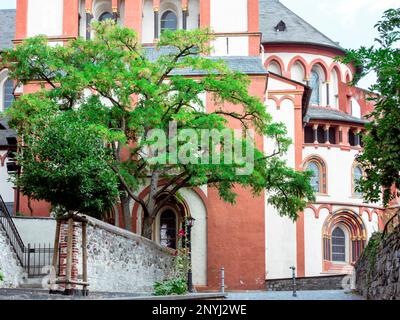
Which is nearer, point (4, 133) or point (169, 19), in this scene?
point (169, 19)

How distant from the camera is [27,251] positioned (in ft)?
98.5

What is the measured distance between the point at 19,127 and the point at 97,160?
416 cm

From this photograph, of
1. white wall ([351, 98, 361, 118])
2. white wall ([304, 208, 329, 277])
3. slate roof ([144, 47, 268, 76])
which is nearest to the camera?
slate roof ([144, 47, 268, 76])

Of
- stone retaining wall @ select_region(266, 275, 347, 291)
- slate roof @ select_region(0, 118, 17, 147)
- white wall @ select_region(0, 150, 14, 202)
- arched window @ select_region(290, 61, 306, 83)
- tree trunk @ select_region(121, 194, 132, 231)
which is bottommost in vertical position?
stone retaining wall @ select_region(266, 275, 347, 291)

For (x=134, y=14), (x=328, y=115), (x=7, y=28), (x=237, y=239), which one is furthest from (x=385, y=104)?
(x=7, y=28)

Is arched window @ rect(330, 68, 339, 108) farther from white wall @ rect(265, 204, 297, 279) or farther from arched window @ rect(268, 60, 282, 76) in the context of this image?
white wall @ rect(265, 204, 297, 279)

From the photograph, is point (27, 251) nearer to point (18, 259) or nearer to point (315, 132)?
point (18, 259)

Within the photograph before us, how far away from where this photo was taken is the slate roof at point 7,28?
5181 cm

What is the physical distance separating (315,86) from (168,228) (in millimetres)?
16480

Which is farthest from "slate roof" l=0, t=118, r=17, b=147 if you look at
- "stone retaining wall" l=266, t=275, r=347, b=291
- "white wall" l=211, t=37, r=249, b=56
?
"stone retaining wall" l=266, t=275, r=347, b=291

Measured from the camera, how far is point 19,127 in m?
33.4

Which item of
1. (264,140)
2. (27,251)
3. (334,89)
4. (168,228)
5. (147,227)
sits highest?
(334,89)

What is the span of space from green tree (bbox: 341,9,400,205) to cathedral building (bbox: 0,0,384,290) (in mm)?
15343

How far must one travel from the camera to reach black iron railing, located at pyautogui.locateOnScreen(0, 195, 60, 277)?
92.7 ft
